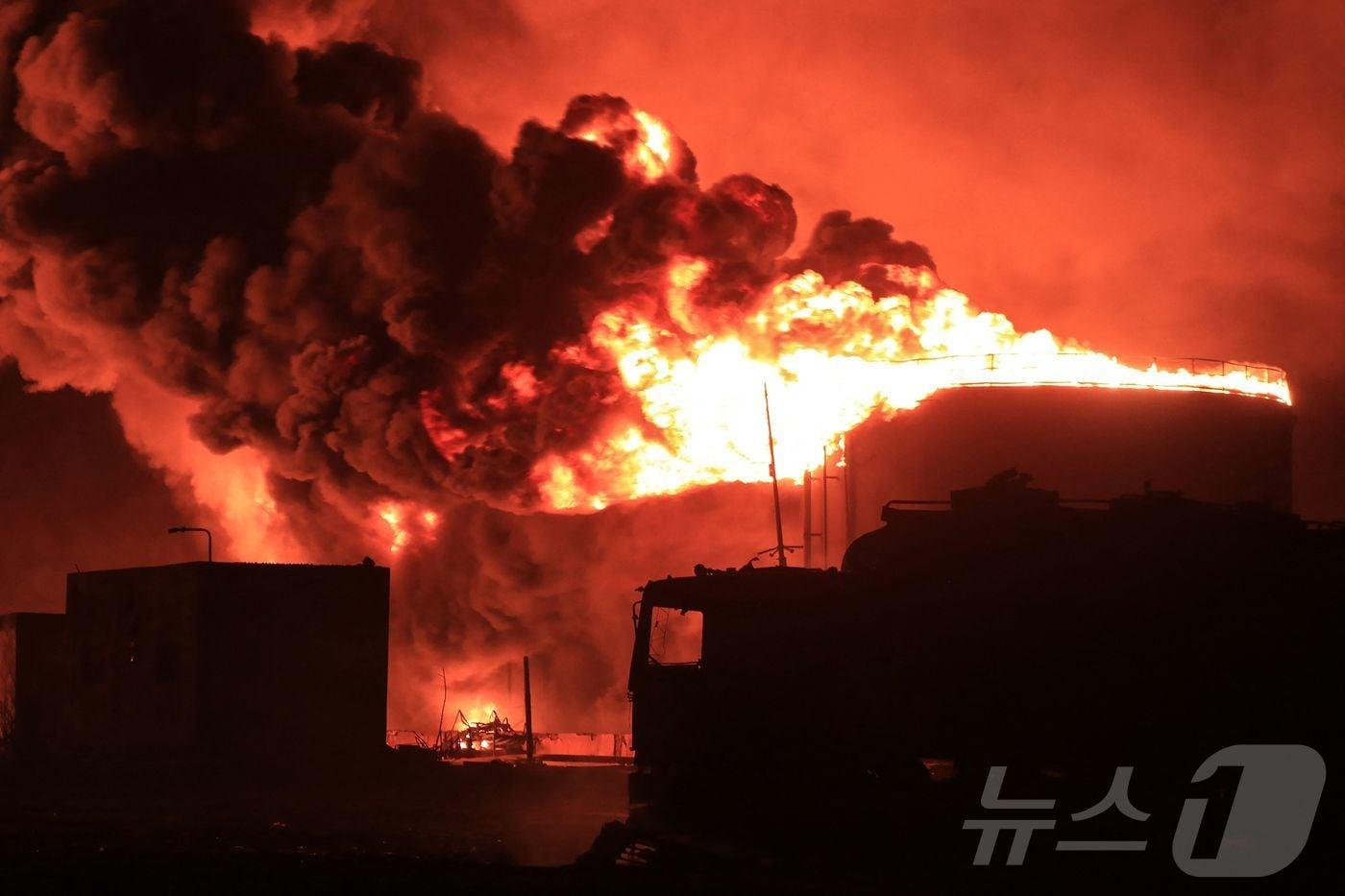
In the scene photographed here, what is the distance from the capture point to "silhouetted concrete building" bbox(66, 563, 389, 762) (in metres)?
38.0

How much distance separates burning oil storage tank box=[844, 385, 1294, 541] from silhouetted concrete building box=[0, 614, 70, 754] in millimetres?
22146

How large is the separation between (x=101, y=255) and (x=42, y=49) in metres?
5.25

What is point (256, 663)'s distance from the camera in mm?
38281

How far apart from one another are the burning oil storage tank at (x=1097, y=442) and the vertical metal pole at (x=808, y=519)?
10.3 feet

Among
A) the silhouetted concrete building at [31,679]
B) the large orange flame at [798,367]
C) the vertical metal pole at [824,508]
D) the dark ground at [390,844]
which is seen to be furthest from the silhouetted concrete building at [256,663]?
the vertical metal pole at [824,508]

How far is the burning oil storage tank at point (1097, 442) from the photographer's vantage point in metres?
38.8

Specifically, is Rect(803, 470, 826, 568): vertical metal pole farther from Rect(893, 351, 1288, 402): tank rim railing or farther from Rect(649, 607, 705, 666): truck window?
Rect(649, 607, 705, 666): truck window

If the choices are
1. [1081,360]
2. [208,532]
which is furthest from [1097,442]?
[208,532]

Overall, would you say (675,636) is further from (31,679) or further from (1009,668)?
(31,679)

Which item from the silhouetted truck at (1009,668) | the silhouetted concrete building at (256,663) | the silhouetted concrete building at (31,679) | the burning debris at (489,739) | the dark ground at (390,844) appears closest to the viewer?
the dark ground at (390,844)

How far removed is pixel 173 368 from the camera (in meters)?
44.2

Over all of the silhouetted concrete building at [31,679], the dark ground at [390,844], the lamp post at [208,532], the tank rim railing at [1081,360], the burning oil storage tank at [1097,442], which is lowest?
the dark ground at [390,844]

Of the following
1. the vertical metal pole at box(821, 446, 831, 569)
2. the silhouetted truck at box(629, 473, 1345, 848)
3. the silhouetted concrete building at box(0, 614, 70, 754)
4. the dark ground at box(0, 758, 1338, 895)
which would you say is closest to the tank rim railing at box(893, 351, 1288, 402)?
the vertical metal pole at box(821, 446, 831, 569)

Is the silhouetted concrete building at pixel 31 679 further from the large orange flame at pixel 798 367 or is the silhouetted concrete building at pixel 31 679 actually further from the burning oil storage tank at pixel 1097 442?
the burning oil storage tank at pixel 1097 442
